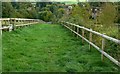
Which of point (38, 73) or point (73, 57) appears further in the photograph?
point (73, 57)

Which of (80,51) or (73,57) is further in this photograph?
(80,51)

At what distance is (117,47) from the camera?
240 inches

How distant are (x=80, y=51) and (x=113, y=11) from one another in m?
19.3

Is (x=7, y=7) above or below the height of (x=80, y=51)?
above

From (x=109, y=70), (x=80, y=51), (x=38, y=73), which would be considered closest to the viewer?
(x=38, y=73)

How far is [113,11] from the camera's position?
2584 centimetres

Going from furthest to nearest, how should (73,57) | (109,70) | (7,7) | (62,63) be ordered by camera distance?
1. (7,7)
2. (73,57)
3. (62,63)
4. (109,70)

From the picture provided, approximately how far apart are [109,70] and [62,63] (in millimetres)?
959

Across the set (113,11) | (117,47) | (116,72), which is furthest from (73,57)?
(113,11)

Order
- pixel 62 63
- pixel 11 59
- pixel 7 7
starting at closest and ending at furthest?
1. pixel 62 63
2. pixel 11 59
3. pixel 7 7

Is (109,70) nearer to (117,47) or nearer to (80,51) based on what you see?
(117,47)

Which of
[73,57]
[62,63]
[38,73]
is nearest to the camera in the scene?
[38,73]

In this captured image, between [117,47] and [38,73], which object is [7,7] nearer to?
[117,47]

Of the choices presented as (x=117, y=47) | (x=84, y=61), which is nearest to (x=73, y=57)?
(x=84, y=61)
